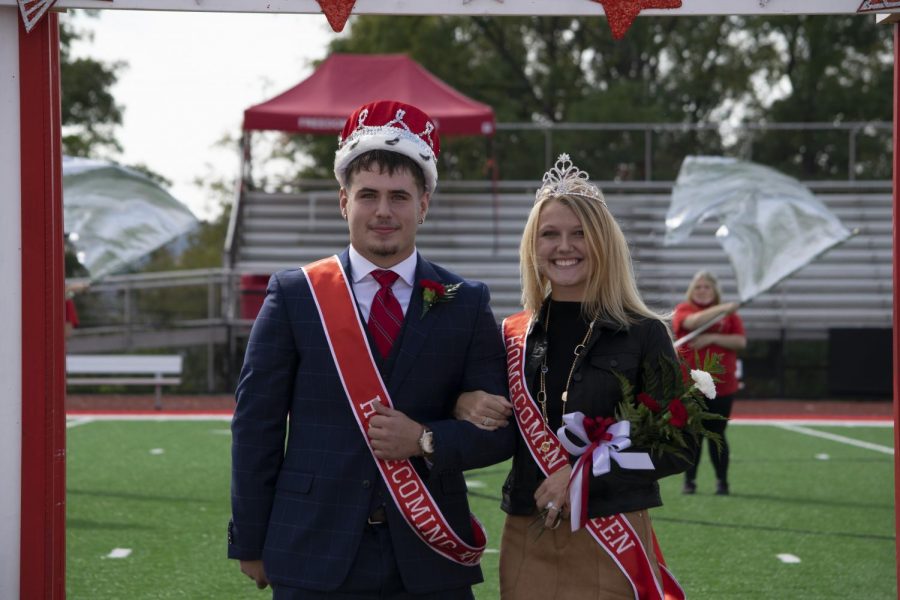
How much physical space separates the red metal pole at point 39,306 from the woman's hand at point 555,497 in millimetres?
1463

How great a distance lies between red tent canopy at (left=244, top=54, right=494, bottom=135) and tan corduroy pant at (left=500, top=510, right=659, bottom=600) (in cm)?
1586

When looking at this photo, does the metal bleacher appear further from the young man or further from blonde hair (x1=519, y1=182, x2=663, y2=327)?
the young man

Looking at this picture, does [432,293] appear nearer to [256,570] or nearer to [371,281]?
[371,281]

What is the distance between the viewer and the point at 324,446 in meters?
2.74

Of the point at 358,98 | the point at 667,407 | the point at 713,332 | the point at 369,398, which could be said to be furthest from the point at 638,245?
the point at 369,398

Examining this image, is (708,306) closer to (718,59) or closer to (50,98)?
(50,98)

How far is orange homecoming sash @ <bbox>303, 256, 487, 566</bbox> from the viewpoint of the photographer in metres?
2.73

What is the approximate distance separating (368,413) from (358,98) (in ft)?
57.7

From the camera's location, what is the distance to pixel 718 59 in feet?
93.0

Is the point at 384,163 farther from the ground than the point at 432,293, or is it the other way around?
the point at 384,163

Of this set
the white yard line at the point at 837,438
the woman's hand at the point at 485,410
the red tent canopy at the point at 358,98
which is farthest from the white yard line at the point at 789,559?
the red tent canopy at the point at 358,98

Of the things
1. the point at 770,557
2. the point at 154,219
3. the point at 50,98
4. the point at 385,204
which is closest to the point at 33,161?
the point at 50,98

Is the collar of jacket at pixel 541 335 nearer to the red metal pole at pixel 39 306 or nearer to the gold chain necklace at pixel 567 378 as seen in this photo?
the gold chain necklace at pixel 567 378

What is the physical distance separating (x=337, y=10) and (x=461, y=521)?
152cm
